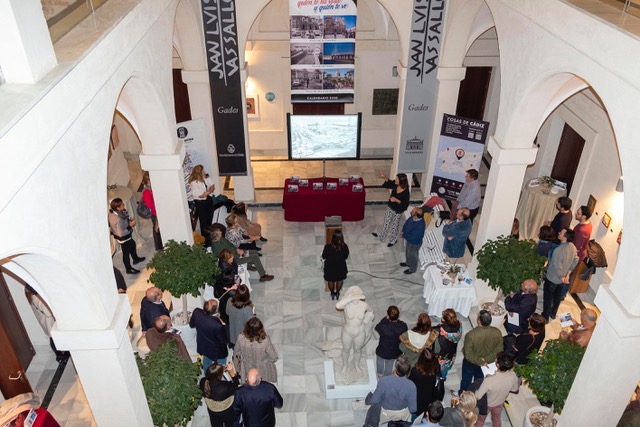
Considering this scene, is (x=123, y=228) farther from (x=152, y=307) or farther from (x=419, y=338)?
(x=419, y=338)

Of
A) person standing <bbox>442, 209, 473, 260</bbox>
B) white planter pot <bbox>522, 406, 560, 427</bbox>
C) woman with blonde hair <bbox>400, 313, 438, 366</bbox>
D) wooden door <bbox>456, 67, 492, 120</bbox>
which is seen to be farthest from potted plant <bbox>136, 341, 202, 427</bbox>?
wooden door <bbox>456, 67, 492, 120</bbox>

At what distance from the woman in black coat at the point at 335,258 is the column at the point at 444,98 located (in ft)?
12.4

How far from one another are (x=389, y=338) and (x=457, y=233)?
249 cm

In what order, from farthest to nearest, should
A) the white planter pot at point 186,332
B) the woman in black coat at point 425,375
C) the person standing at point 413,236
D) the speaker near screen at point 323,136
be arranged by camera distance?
the speaker near screen at point 323,136 → the person standing at point 413,236 → the white planter pot at point 186,332 → the woman in black coat at point 425,375

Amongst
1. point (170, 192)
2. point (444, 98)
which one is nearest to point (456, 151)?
point (444, 98)

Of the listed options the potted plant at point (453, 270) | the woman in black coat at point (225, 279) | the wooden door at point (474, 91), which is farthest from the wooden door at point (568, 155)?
the woman in black coat at point (225, 279)

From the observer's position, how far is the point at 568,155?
1020 cm

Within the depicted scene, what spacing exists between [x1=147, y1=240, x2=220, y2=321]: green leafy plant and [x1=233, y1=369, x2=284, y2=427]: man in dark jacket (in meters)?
1.82

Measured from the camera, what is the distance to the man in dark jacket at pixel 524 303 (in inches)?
274

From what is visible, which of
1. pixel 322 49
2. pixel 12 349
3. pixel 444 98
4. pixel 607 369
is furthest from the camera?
pixel 322 49

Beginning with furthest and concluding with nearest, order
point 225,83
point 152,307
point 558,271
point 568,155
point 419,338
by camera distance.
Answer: point 568,155
point 225,83
point 558,271
point 152,307
point 419,338

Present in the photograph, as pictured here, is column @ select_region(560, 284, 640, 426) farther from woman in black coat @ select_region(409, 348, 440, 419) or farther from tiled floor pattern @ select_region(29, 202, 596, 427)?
woman in black coat @ select_region(409, 348, 440, 419)

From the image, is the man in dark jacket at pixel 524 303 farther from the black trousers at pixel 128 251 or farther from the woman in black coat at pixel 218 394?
the black trousers at pixel 128 251

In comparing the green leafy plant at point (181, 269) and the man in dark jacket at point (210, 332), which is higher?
the green leafy plant at point (181, 269)
